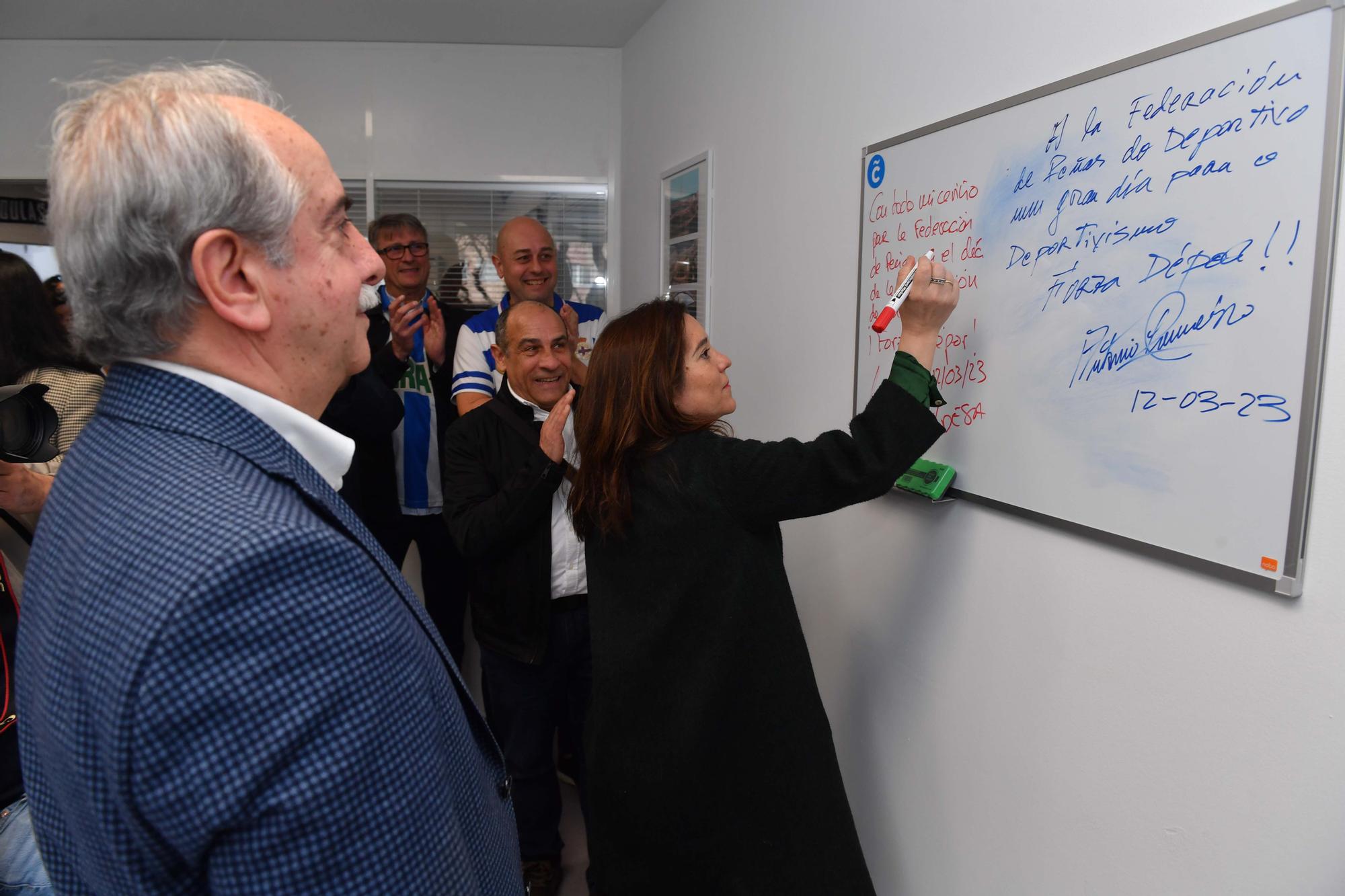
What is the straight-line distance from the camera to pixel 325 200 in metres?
0.73

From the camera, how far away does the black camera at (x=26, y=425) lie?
1102 millimetres

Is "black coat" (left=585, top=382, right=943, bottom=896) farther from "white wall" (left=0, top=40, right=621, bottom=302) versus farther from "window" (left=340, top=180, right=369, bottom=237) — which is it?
Answer: "window" (left=340, top=180, right=369, bottom=237)

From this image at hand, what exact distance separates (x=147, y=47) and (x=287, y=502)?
4302 millimetres

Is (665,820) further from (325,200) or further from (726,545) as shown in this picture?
(325,200)

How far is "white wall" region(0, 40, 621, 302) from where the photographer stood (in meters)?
3.83

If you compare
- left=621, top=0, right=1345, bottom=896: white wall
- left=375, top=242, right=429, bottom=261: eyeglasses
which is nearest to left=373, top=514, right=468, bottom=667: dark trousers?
left=375, top=242, right=429, bottom=261: eyeglasses

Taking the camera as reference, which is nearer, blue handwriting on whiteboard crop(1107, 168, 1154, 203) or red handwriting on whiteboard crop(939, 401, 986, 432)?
blue handwriting on whiteboard crop(1107, 168, 1154, 203)

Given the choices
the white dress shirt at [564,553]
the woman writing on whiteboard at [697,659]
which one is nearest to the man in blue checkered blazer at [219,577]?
the woman writing on whiteboard at [697,659]

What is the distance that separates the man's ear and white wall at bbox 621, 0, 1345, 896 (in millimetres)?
1138

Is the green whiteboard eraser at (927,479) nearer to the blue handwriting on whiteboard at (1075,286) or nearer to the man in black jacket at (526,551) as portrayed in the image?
the blue handwriting on whiteboard at (1075,286)

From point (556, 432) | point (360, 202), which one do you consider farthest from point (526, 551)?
point (360, 202)

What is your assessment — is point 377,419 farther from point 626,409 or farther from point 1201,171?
point 1201,171

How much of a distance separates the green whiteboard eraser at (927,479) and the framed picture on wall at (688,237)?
127cm

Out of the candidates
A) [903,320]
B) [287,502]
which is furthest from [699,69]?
[287,502]
